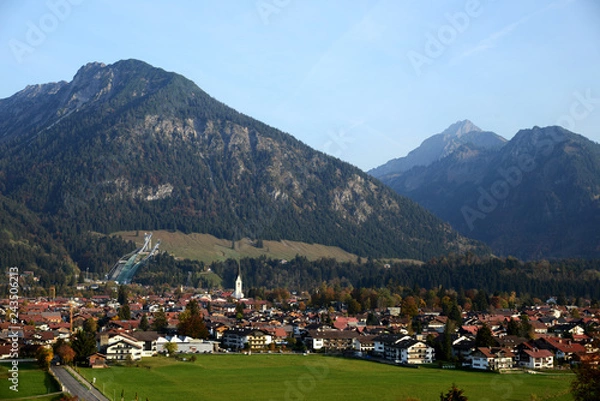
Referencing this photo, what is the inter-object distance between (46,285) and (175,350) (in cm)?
8146

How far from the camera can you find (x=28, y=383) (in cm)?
4725

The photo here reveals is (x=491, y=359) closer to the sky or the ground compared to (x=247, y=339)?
closer to the ground

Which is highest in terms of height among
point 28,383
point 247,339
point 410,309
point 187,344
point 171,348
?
point 410,309

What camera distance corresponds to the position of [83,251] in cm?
18575

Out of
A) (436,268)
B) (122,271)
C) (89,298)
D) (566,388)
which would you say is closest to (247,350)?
(566,388)

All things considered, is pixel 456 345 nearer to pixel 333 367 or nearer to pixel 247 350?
pixel 333 367

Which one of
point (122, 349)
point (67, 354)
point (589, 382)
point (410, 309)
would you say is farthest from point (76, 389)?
point (410, 309)

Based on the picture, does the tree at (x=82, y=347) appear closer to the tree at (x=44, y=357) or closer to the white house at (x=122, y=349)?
the white house at (x=122, y=349)

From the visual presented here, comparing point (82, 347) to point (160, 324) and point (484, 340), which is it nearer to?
point (160, 324)

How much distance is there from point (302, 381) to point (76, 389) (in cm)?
1591

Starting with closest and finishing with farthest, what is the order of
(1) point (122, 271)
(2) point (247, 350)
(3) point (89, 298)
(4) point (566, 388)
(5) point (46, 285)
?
(4) point (566, 388), (2) point (247, 350), (3) point (89, 298), (5) point (46, 285), (1) point (122, 271)

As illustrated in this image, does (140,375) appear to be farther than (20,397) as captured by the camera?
Yes

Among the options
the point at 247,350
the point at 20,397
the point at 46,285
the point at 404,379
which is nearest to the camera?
the point at 20,397

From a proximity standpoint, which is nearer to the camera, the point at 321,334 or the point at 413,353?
the point at 413,353
